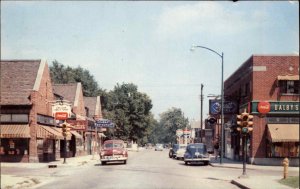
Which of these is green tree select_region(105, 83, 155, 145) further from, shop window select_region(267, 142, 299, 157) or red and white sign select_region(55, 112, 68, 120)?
shop window select_region(267, 142, 299, 157)

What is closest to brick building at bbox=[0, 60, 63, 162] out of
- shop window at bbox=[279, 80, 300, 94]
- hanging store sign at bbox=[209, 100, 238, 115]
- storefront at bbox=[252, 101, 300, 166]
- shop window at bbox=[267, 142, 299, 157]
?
hanging store sign at bbox=[209, 100, 238, 115]

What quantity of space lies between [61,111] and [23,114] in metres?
4.19

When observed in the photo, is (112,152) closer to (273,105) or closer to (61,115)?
(61,115)

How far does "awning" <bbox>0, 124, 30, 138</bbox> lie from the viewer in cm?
3644

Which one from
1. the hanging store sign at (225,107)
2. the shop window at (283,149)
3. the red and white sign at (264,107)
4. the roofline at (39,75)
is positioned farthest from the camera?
the hanging store sign at (225,107)

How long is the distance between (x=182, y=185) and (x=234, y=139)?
29.4m

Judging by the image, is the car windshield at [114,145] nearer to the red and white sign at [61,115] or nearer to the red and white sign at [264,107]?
the red and white sign at [61,115]

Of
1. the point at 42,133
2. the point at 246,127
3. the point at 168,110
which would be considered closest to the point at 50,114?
the point at 42,133

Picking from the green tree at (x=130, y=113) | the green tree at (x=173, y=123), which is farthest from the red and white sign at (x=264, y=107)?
the green tree at (x=173, y=123)

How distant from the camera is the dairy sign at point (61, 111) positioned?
134ft

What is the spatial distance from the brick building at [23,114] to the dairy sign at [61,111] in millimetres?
1411

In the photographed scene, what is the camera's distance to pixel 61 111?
1618 inches

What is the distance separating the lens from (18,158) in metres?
37.5

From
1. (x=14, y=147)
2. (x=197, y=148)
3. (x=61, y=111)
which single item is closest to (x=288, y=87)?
(x=197, y=148)
